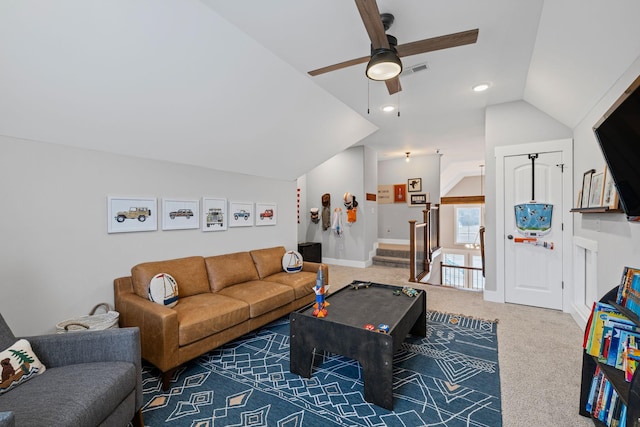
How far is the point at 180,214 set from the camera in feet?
10.2

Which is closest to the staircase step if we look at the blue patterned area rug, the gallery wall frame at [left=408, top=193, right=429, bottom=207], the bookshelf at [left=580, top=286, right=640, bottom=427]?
the gallery wall frame at [left=408, top=193, right=429, bottom=207]

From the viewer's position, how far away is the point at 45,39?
173 centimetres

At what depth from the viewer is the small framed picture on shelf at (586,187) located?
2.88 meters

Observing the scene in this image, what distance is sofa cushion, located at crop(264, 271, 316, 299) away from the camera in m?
3.39

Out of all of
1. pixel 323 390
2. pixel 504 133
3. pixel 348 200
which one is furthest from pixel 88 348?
pixel 348 200

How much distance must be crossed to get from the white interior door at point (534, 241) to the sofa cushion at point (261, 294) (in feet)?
10.1

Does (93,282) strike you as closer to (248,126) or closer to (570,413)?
(248,126)

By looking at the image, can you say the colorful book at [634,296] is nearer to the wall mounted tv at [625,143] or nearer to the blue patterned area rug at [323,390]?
the wall mounted tv at [625,143]

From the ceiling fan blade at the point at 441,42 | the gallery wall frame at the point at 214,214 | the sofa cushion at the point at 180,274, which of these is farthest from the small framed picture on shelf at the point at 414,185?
the sofa cushion at the point at 180,274

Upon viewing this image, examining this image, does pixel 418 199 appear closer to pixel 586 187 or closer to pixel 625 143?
pixel 586 187

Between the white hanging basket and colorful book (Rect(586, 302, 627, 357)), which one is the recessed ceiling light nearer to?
colorful book (Rect(586, 302, 627, 357))

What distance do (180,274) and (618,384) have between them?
3.22m

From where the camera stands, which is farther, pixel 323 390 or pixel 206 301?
pixel 206 301

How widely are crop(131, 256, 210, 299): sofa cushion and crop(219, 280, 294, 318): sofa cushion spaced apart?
10.7 inches
